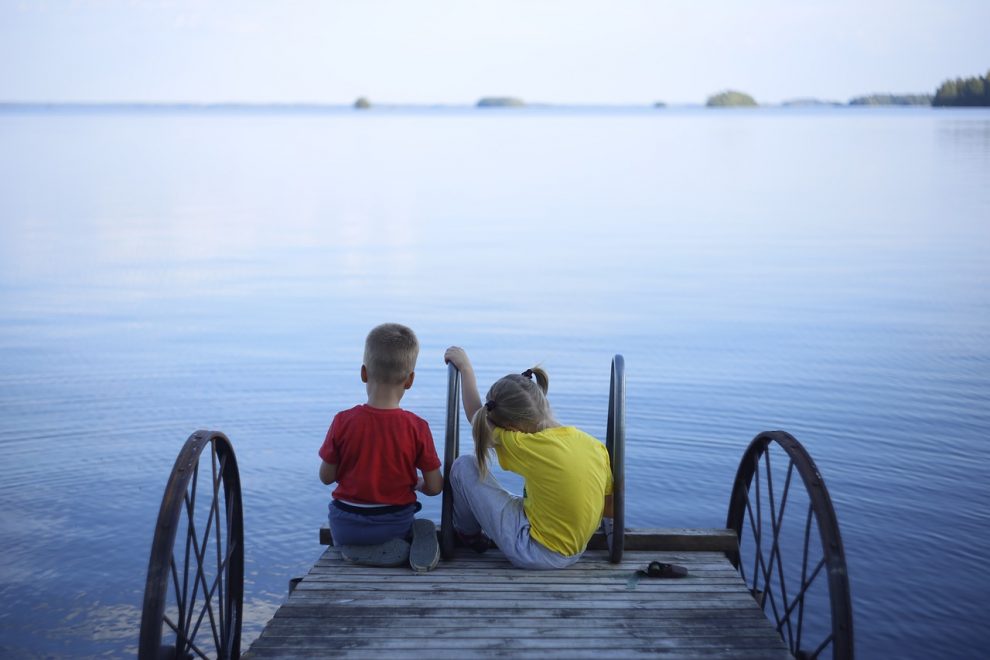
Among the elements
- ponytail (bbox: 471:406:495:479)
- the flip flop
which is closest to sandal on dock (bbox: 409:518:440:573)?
ponytail (bbox: 471:406:495:479)

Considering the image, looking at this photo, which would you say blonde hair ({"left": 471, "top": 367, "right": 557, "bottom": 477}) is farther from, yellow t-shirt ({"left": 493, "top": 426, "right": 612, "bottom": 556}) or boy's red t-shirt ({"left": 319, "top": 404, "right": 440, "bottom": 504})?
boy's red t-shirt ({"left": 319, "top": 404, "right": 440, "bottom": 504})

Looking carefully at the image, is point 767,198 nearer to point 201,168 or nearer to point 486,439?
point 201,168

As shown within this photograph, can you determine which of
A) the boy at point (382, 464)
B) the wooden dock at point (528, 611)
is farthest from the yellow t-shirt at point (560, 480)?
the boy at point (382, 464)

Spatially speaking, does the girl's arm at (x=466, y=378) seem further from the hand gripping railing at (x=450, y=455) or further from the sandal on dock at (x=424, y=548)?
the sandal on dock at (x=424, y=548)

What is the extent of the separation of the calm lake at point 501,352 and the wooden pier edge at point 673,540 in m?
1.50

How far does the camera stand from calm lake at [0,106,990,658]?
6.89 meters

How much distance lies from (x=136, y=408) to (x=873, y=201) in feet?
63.2

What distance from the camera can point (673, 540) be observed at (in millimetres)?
4988

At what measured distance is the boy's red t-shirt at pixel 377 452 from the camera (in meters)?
4.66

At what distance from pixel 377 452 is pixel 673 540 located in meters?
1.42

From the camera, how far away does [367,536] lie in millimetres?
4762

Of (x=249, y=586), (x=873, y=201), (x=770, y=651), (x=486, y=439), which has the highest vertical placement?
(x=873, y=201)

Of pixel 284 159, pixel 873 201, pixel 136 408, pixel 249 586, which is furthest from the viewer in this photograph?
pixel 284 159

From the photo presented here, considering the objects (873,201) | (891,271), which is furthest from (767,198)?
(891,271)
